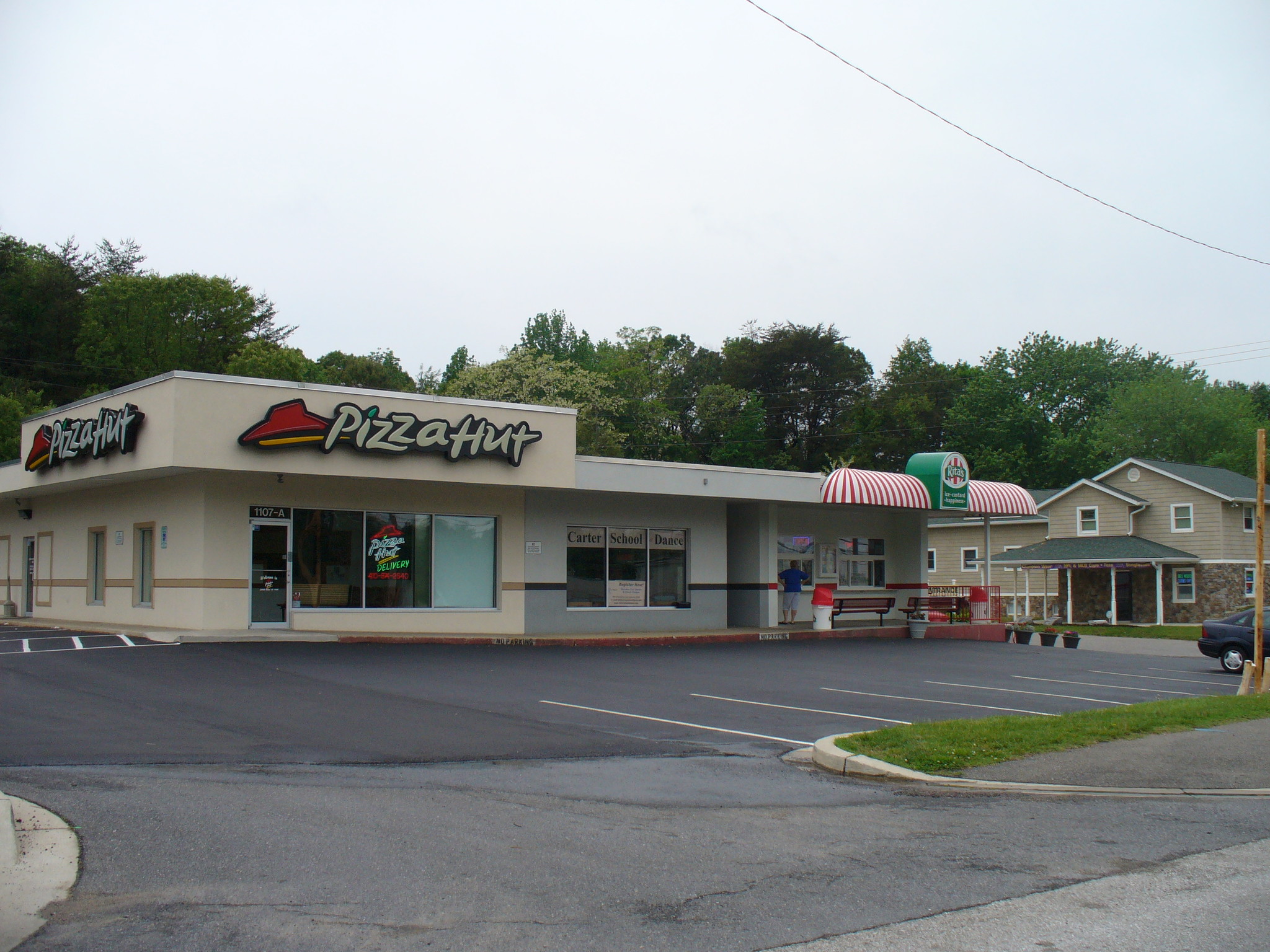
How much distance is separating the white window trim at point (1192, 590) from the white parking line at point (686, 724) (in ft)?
131

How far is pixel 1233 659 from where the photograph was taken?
22.9m

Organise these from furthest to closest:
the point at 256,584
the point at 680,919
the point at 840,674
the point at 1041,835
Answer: the point at 256,584
the point at 840,674
the point at 1041,835
the point at 680,919

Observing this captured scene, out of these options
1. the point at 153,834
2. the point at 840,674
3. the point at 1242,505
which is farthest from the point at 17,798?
the point at 1242,505

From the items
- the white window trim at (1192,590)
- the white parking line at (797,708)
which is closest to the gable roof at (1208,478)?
the white window trim at (1192,590)

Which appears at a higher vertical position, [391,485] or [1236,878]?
[391,485]

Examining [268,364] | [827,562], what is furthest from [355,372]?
[827,562]

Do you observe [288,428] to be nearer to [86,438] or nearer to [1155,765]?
[86,438]

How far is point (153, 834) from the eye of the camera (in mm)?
6730

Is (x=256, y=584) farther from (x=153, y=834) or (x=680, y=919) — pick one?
(x=680, y=919)

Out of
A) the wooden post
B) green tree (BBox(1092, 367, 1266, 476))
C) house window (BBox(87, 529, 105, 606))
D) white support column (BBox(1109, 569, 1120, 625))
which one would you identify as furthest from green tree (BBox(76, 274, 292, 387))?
green tree (BBox(1092, 367, 1266, 476))

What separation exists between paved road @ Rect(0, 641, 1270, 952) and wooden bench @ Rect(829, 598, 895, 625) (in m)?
13.8

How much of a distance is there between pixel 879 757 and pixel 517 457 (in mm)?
14454

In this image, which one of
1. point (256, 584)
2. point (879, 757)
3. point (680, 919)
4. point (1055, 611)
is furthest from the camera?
point (1055, 611)

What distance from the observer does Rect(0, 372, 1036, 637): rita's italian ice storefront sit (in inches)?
821
